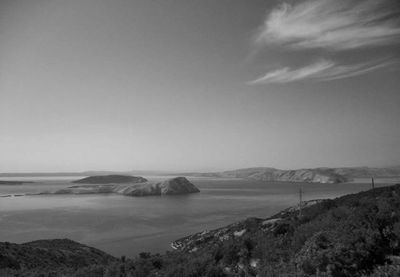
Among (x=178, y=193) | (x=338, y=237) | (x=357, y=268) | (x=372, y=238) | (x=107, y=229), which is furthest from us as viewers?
(x=178, y=193)

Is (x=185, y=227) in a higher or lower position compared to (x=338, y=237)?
lower

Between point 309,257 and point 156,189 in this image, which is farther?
point 156,189

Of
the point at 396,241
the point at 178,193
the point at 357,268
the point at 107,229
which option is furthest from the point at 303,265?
the point at 178,193

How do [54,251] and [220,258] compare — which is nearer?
[220,258]

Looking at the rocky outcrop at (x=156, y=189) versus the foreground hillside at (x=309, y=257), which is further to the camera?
the rocky outcrop at (x=156, y=189)

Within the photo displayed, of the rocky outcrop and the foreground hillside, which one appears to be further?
the rocky outcrop

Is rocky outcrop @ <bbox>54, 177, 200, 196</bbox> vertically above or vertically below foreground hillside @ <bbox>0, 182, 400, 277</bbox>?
below

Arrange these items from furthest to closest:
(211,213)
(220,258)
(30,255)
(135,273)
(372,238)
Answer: (211,213)
(30,255)
(220,258)
(135,273)
(372,238)

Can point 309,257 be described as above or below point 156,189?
above

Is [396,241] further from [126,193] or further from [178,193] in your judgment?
[126,193]

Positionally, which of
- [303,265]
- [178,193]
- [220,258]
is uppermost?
[303,265]

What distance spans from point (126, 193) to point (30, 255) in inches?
4147

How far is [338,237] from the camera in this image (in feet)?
33.2

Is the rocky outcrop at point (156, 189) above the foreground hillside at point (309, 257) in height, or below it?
below
